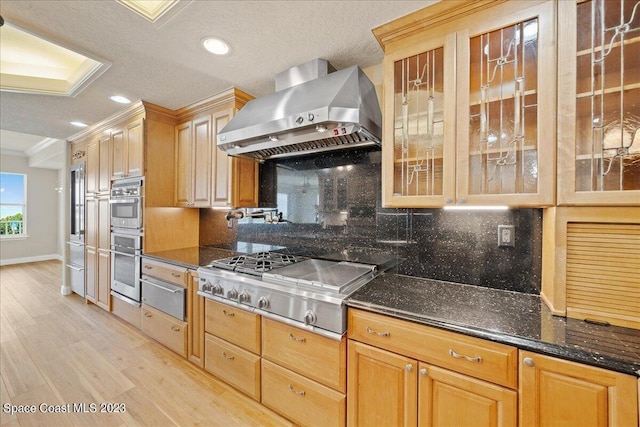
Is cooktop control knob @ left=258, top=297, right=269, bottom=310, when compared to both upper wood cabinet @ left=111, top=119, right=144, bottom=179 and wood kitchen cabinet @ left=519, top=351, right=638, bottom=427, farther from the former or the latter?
upper wood cabinet @ left=111, top=119, right=144, bottom=179

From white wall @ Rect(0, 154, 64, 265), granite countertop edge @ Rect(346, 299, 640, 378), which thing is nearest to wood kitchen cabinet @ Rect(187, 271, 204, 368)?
granite countertop edge @ Rect(346, 299, 640, 378)

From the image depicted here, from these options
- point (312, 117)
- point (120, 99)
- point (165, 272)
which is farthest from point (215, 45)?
point (165, 272)

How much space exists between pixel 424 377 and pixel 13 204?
9196mm

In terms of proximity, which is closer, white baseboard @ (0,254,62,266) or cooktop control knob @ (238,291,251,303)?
cooktop control knob @ (238,291,251,303)

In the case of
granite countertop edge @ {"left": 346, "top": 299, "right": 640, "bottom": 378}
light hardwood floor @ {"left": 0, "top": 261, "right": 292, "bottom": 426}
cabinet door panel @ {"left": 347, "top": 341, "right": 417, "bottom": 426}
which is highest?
granite countertop edge @ {"left": 346, "top": 299, "right": 640, "bottom": 378}

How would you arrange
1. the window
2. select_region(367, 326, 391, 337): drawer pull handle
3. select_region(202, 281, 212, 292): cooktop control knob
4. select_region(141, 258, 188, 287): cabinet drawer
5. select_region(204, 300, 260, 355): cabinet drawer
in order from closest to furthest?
select_region(367, 326, 391, 337): drawer pull handle, select_region(204, 300, 260, 355): cabinet drawer, select_region(202, 281, 212, 292): cooktop control knob, select_region(141, 258, 188, 287): cabinet drawer, the window

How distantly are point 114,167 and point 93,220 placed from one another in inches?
36.3

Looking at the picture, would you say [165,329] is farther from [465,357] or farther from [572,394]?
[572,394]

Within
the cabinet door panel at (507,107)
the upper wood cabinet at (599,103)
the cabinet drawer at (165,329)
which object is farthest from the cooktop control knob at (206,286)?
the upper wood cabinet at (599,103)

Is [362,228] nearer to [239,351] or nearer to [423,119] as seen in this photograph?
[423,119]

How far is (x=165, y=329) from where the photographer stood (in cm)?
233

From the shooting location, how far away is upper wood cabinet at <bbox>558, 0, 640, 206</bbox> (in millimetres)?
1019

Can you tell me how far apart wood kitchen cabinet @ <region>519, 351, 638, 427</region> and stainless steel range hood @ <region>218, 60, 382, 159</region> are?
134 centimetres

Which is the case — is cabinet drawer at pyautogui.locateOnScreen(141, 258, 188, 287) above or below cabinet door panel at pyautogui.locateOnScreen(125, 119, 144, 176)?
below
